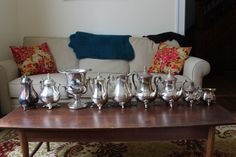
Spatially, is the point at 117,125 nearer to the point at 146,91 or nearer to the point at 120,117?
the point at 120,117

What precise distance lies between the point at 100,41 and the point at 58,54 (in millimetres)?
489

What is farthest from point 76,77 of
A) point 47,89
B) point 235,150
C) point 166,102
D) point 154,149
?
point 235,150

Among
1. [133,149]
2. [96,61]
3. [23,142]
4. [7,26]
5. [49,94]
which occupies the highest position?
[7,26]

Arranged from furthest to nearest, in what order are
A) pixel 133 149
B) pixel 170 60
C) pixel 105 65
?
pixel 105 65 < pixel 170 60 < pixel 133 149

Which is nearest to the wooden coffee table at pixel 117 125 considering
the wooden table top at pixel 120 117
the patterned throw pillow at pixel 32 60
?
the wooden table top at pixel 120 117

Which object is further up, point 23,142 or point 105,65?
point 105,65

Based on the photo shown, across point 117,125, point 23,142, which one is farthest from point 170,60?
point 23,142

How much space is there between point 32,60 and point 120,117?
1572 mm

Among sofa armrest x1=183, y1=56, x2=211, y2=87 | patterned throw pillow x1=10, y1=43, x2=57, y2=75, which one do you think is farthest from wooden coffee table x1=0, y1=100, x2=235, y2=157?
patterned throw pillow x1=10, y1=43, x2=57, y2=75

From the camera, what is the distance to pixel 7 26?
3.14 meters

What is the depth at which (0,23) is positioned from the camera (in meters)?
2.97

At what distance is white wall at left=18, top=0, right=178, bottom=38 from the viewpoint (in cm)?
337

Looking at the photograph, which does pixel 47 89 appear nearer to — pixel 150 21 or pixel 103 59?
pixel 103 59

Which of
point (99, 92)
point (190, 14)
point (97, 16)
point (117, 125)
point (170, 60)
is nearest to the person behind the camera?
point (117, 125)
